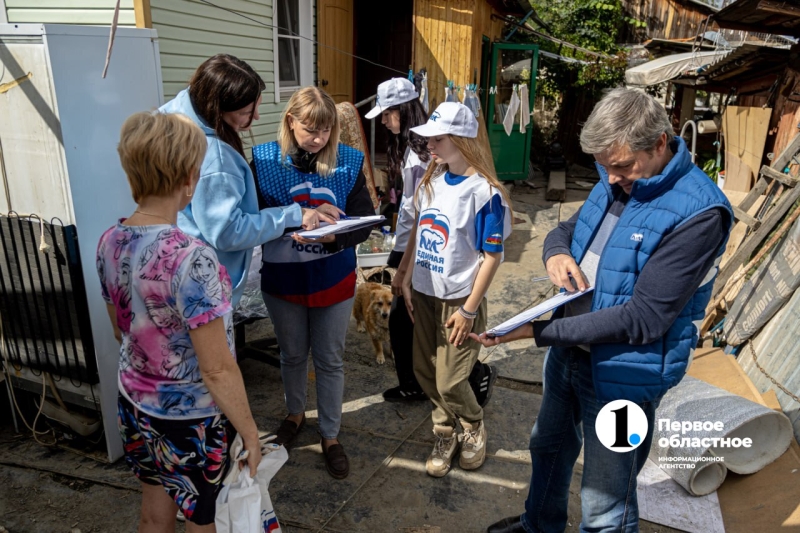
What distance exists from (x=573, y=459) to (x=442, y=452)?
876 millimetres

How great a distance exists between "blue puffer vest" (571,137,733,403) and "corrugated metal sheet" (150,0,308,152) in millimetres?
3517

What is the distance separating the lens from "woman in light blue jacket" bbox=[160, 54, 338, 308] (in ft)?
7.19

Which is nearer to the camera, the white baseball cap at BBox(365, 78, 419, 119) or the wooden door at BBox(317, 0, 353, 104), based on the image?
the white baseball cap at BBox(365, 78, 419, 119)

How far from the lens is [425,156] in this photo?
347 centimetres

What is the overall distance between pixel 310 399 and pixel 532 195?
8.20 m

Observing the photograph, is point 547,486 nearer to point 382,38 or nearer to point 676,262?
point 676,262

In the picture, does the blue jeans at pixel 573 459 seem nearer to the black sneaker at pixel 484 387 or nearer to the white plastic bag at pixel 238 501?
the black sneaker at pixel 484 387

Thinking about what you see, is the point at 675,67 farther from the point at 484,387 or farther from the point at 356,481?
the point at 356,481

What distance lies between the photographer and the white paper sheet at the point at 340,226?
2.38 metres

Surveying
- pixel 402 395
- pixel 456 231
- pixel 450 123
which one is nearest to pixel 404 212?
pixel 456 231

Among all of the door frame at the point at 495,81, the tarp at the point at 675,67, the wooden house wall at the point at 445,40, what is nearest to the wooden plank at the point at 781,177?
the wooden house wall at the point at 445,40

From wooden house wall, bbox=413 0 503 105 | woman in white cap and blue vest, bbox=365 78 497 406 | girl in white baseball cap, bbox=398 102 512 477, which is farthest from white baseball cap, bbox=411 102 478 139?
wooden house wall, bbox=413 0 503 105

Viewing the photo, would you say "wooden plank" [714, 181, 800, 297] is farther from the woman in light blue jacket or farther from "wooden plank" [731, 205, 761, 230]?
the woman in light blue jacket

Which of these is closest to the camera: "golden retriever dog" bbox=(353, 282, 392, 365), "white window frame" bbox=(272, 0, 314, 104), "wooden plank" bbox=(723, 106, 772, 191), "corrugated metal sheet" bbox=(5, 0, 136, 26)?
"golden retriever dog" bbox=(353, 282, 392, 365)
